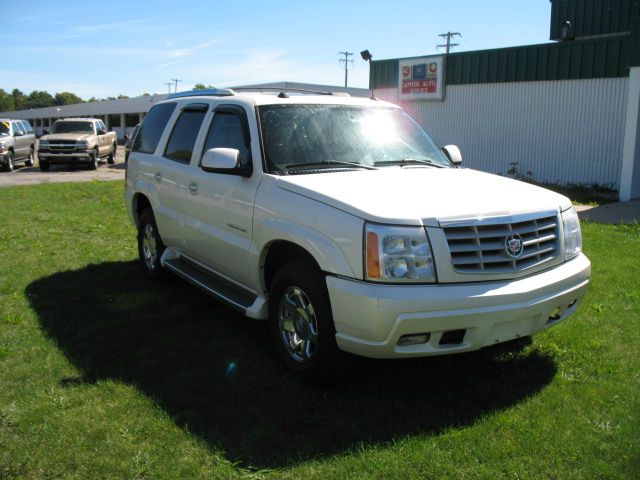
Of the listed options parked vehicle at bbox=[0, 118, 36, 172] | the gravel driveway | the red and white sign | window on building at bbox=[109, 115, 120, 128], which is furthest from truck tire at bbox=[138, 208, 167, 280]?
window on building at bbox=[109, 115, 120, 128]

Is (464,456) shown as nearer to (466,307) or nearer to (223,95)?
(466,307)

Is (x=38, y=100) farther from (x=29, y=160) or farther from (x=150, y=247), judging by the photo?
(x=150, y=247)

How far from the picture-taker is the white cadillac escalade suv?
3.66 m

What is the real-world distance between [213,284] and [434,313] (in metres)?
2.45

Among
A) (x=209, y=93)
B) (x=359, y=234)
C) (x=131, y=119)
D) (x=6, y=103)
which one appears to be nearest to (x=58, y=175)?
(x=209, y=93)

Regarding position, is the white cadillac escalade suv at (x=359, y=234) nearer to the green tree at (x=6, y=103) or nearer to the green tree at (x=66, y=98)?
the green tree at (x=66, y=98)

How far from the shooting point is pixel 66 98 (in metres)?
164

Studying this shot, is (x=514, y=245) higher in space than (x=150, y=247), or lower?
higher

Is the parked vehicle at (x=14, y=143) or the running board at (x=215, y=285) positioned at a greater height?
the parked vehicle at (x=14, y=143)

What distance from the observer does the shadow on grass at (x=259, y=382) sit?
366 centimetres

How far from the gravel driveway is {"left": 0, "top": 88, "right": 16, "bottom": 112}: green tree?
162453 millimetres

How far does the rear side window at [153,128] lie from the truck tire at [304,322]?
10.3 ft

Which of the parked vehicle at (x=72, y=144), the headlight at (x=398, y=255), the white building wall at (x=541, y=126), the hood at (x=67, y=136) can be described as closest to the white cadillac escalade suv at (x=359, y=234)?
the headlight at (x=398, y=255)

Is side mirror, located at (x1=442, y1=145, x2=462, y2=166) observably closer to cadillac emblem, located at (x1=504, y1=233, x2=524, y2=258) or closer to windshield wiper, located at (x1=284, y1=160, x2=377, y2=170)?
windshield wiper, located at (x1=284, y1=160, x2=377, y2=170)
